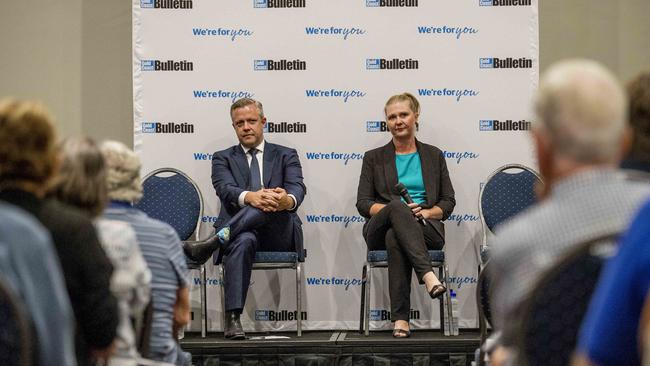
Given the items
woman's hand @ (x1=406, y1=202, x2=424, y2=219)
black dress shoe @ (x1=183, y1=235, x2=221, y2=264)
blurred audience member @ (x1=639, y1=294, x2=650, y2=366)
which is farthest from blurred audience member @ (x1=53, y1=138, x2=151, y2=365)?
woman's hand @ (x1=406, y1=202, x2=424, y2=219)

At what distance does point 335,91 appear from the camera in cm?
641

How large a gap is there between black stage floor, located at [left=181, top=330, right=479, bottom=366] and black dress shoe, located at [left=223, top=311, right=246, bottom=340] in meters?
0.14

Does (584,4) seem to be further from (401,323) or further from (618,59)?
(401,323)

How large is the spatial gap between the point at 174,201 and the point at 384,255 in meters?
1.48

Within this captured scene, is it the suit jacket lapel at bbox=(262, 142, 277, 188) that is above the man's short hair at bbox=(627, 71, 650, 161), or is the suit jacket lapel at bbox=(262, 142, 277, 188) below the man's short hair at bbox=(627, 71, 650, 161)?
below

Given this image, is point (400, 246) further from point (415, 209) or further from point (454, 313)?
point (454, 313)

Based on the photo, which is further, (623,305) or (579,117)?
(579,117)

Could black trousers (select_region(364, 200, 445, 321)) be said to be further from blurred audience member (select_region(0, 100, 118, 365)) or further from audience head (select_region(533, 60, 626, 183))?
audience head (select_region(533, 60, 626, 183))

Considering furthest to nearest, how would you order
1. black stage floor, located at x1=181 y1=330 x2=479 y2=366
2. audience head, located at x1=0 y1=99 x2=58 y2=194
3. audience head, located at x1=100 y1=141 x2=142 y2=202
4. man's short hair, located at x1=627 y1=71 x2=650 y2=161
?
1. black stage floor, located at x1=181 y1=330 x2=479 y2=366
2. audience head, located at x1=100 y1=141 x2=142 y2=202
3. man's short hair, located at x1=627 y1=71 x2=650 y2=161
4. audience head, located at x1=0 y1=99 x2=58 y2=194

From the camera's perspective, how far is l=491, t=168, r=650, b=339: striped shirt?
1583 millimetres

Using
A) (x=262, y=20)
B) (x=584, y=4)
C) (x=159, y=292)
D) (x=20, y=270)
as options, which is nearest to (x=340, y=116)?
(x=262, y=20)

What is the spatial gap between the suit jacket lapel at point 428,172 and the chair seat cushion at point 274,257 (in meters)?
1.00

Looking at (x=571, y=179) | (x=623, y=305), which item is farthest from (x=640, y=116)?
(x=623, y=305)

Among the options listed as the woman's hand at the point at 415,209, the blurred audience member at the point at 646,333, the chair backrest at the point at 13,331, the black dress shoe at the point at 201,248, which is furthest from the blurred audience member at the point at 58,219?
the woman's hand at the point at 415,209
